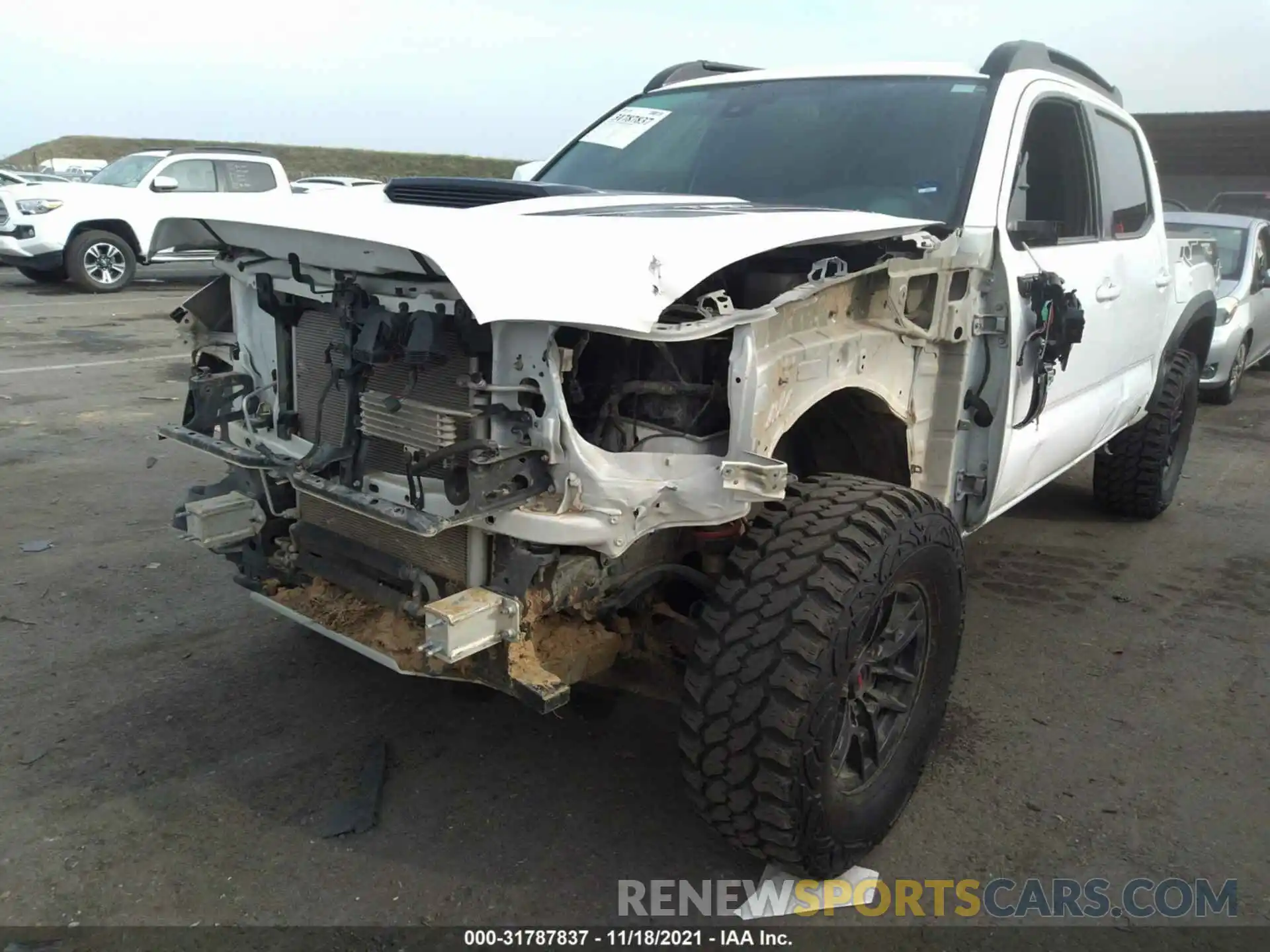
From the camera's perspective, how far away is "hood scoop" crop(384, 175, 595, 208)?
2744mm

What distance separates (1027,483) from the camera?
12.6 feet

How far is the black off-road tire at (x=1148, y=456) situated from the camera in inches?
207

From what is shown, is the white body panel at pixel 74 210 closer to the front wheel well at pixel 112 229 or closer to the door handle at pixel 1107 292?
the front wheel well at pixel 112 229

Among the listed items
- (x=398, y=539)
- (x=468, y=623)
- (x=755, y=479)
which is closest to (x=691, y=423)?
(x=755, y=479)

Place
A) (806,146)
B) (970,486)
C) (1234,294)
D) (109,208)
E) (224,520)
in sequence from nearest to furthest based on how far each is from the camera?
(224,520), (970,486), (806,146), (1234,294), (109,208)

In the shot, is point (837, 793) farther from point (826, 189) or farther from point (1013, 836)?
point (826, 189)

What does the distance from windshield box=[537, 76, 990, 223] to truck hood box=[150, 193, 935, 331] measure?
58 cm

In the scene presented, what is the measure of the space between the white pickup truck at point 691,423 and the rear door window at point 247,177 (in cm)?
1280

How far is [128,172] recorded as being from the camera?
1447cm

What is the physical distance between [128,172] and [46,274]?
191cm

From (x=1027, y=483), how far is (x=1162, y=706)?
907 millimetres

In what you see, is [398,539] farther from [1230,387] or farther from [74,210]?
[74,210]

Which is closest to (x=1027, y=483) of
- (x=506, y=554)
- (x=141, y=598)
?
(x=506, y=554)

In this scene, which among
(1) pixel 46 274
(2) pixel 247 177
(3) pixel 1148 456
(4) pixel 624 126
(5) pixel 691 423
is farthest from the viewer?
(2) pixel 247 177
